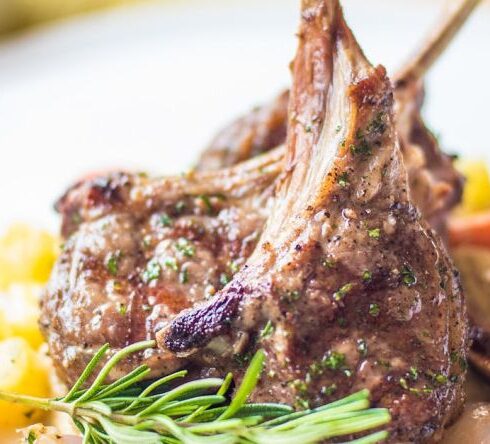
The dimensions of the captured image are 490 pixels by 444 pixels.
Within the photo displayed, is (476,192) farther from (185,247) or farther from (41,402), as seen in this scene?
(41,402)

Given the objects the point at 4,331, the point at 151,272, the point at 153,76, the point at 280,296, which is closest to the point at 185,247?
the point at 151,272

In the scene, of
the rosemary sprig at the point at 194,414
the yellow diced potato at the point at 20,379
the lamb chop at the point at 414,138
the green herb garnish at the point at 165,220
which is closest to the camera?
the rosemary sprig at the point at 194,414

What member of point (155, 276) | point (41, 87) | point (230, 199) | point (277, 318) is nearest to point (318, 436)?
point (277, 318)

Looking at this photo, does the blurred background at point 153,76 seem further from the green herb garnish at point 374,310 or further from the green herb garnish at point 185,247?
the green herb garnish at point 374,310

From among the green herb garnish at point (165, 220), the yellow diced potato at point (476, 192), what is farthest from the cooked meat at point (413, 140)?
the yellow diced potato at point (476, 192)

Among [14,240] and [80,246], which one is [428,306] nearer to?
[80,246]
